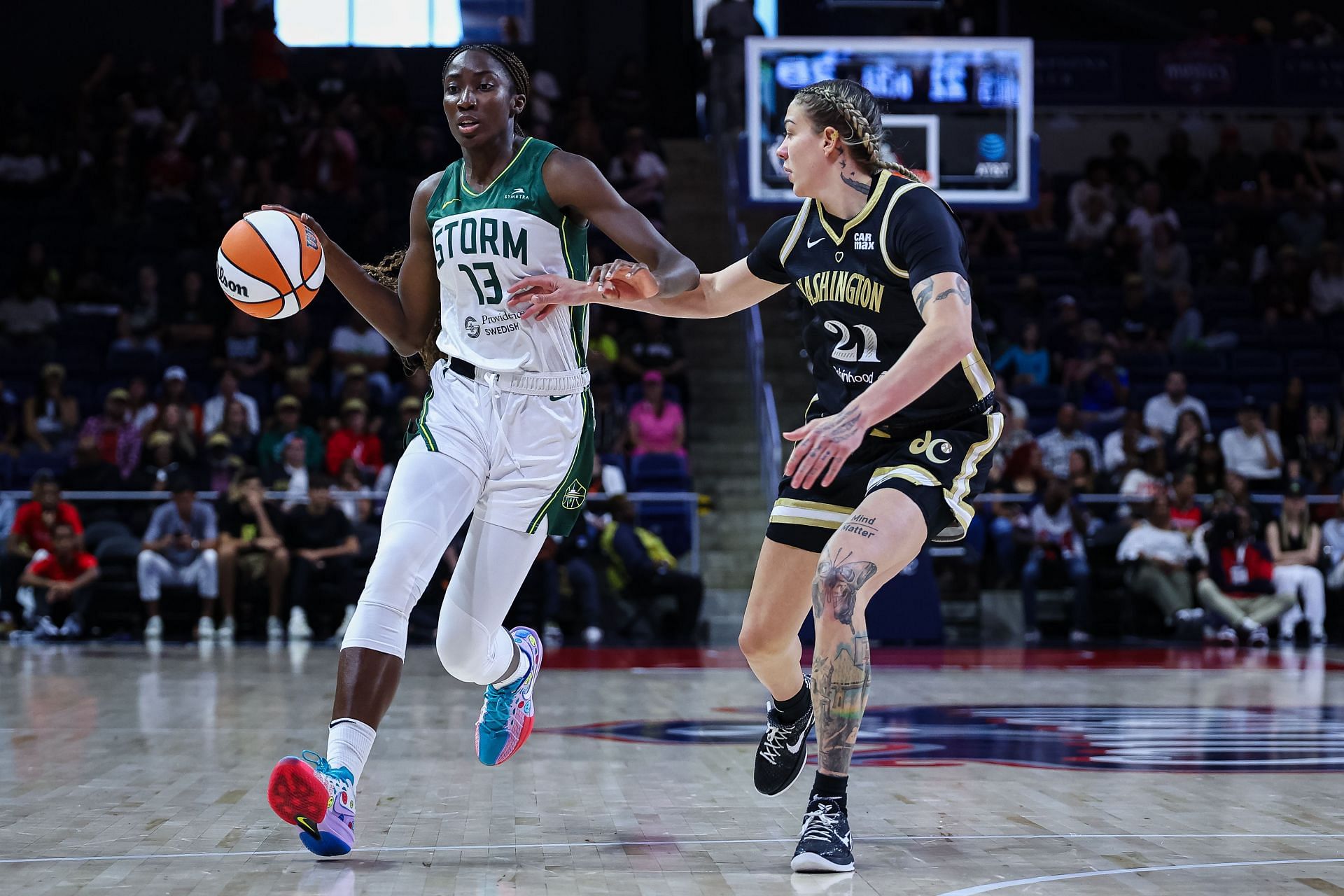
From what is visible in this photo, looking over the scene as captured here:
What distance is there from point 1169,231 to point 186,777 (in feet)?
49.3

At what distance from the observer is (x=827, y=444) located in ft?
12.3

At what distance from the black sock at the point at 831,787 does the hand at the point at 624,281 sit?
4.59 ft

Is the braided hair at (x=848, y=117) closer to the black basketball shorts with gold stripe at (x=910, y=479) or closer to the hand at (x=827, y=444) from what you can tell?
the black basketball shorts with gold stripe at (x=910, y=479)

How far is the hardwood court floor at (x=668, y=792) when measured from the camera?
147 inches

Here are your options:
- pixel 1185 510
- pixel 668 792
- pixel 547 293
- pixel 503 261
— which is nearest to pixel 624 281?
pixel 547 293

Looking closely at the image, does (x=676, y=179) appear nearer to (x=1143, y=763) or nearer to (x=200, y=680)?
(x=200, y=680)

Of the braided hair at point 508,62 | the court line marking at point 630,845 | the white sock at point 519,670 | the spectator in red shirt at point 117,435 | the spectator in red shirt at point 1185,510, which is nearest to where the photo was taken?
the court line marking at point 630,845

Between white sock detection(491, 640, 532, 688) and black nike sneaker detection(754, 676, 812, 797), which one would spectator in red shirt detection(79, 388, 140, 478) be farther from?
black nike sneaker detection(754, 676, 812, 797)

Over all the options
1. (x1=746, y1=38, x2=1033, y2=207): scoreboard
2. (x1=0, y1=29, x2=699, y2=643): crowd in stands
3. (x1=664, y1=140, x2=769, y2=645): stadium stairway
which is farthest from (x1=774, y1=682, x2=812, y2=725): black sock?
(x1=746, y1=38, x2=1033, y2=207): scoreboard

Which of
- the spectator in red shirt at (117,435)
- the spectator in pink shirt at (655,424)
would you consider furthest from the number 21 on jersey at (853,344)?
the spectator in red shirt at (117,435)

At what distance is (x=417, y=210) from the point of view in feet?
15.4

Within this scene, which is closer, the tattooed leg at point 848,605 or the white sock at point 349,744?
the tattooed leg at point 848,605

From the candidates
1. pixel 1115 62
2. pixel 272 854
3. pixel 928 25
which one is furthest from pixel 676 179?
pixel 272 854

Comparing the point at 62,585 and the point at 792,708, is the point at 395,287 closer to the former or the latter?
the point at 792,708
